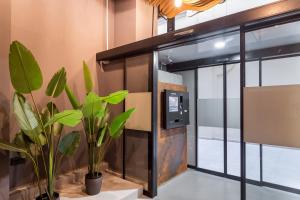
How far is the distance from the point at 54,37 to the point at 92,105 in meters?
1.44

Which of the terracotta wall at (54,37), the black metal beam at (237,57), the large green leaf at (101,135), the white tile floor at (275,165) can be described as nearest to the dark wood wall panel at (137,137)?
the large green leaf at (101,135)

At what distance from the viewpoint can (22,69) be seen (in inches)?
71.1

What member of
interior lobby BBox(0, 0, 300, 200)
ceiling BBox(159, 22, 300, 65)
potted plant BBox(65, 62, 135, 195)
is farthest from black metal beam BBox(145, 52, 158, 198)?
ceiling BBox(159, 22, 300, 65)

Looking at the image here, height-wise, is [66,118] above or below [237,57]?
below

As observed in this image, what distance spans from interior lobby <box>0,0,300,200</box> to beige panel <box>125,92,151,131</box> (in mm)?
17

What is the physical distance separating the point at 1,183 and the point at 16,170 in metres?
0.54

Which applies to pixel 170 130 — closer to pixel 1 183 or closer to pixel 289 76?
pixel 289 76

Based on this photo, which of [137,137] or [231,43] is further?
[231,43]

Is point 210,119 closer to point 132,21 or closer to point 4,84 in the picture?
point 132,21

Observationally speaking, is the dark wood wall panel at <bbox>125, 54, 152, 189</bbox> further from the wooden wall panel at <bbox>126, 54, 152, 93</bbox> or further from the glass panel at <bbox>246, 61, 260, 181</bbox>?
the glass panel at <bbox>246, 61, 260, 181</bbox>

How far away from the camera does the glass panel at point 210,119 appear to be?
13.6 feet

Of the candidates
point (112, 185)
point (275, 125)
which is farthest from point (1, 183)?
point (275, 125)

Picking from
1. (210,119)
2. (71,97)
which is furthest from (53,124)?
(210,119)

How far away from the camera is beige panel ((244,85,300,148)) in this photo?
71.3 inches
